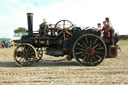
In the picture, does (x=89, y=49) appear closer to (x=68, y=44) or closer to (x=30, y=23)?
(x=68, y=44)

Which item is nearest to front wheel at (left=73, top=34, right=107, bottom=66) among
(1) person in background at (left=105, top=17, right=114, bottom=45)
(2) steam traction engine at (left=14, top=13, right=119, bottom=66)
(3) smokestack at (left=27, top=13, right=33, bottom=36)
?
(2) steam traction engine at (left=14, top=13, right=119, bottom=66)

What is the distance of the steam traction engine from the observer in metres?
6.76

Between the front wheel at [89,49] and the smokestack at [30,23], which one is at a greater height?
the smokestack at [30,23]

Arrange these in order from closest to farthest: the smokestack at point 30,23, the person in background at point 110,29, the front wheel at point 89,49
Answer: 1. the front wheel at point 89,49
2. the person in background at point 110,29
3. the smokestack at point 30,23

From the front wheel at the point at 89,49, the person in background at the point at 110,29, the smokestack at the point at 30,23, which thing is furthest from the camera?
the smokestack at the point at 30,23

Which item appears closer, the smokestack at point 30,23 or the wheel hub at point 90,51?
the wheel hub at point 90,51

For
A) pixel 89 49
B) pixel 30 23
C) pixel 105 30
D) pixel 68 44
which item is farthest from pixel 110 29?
pixel 30 23

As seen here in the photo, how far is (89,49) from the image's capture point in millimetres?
6750

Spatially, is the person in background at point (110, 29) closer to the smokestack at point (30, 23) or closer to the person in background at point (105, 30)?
the person in background at point (105, 30)

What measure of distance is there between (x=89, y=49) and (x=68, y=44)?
103 centimetres

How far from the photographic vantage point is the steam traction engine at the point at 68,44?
6.76 m

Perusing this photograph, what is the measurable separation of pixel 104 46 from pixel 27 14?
4017 mm

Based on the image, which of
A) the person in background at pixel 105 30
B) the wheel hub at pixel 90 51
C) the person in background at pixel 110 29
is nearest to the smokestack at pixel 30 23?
the wheel hub at pixel 90 51

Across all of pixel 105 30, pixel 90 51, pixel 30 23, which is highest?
pixel 30 23
